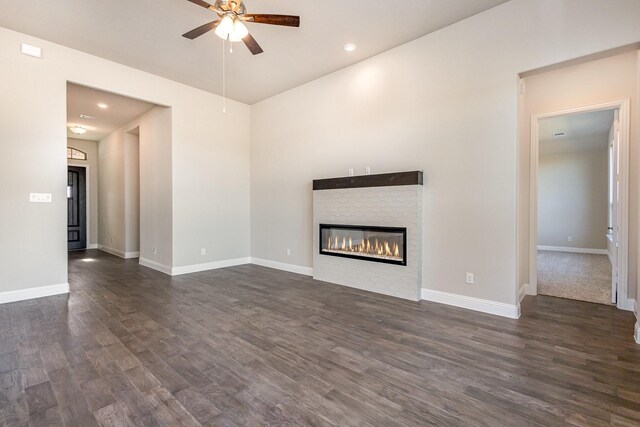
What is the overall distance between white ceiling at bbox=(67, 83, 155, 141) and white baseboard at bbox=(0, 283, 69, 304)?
2.85 m

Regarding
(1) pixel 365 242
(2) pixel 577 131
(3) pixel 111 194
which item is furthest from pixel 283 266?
(2) pixel 577 131

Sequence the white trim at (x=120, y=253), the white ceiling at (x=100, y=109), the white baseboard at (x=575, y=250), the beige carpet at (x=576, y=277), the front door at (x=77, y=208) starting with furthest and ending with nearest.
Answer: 1. the front door at (x=77, y=208)
2. the white baseboard at (x=575, y=250)
3. the white trim at (x=120, y=253)
4. the white ceiling at (x=100, y=109)
5. the beige carpet at (x=576, y=277)

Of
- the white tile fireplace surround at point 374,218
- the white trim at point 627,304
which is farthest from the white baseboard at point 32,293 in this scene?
the white trim at point 627,304

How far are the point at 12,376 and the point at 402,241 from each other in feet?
12.1

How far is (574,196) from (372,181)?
284 inches

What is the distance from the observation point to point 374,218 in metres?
4.07

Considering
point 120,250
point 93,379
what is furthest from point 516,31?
point 120,250

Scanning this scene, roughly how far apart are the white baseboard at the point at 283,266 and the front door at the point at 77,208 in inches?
224

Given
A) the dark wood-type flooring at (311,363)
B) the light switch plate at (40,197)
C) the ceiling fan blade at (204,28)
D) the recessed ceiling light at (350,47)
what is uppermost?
the recessed ceiling light at (350,47)

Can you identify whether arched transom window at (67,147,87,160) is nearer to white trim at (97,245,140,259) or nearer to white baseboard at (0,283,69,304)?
white trim at (97,245,140,259)

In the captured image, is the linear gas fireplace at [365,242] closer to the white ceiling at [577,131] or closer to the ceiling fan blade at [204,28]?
the ceiling fan blade at [204,28]

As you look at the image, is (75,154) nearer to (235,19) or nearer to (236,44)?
(236,44)

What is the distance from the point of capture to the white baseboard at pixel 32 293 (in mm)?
3596

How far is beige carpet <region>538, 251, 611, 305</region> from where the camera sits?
3.89 meters
